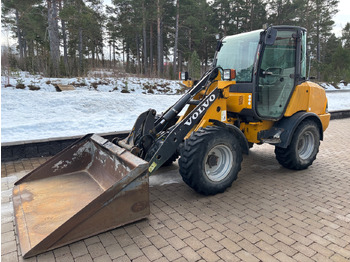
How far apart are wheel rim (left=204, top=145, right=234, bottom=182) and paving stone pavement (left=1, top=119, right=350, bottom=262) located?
0.99 feet

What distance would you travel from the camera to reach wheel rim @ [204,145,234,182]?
3.92 m

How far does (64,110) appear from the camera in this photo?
7.91m

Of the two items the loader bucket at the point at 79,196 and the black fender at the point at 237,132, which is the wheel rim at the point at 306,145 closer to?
the black fender at the point at 237,132

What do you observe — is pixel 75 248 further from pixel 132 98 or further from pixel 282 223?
pixel 132 98

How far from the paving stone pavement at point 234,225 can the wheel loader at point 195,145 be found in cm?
19

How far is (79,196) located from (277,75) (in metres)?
3.59

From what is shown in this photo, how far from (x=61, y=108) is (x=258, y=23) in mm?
29174

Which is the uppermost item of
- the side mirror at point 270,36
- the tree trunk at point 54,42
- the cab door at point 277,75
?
the tree trunk at point 54,42

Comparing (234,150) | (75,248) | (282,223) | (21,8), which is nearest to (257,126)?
(234,150)

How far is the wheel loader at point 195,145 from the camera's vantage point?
293 centimetres

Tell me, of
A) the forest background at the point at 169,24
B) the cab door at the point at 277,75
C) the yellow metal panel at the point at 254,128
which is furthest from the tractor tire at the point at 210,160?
the forest background at the point at 169,24

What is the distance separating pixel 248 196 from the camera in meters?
3.95

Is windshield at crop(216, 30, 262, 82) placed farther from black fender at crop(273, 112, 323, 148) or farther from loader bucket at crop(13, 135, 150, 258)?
loader bucket at crop(13, 135, 150, 258)

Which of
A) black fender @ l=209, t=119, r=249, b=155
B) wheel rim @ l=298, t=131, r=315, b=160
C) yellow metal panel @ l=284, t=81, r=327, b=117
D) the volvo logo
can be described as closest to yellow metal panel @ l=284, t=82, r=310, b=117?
yellow metal panel @ l=284, t=81, r=327, b=117
